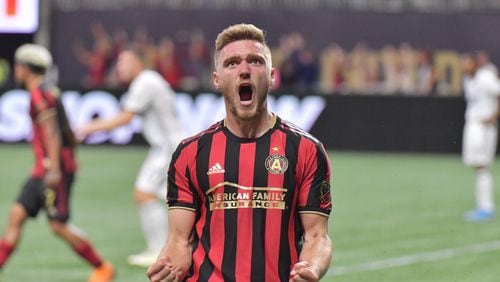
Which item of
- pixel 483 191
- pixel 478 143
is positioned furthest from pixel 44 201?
pixel 478 143

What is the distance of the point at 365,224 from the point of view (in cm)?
1568

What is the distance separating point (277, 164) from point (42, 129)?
580cm

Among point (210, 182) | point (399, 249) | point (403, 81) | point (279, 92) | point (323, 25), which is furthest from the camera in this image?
point (323, 25)

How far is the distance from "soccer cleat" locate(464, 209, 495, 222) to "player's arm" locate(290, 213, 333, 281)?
1092 centimetres

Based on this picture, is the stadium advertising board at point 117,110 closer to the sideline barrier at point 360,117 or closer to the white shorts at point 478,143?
the sideline barrier at point 360,117

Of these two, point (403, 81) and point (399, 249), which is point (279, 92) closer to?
point (403, 81)

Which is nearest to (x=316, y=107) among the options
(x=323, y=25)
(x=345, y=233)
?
(x=323, y=25)

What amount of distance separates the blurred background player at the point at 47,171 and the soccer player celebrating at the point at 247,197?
217 inches

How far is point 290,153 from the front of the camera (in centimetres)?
556

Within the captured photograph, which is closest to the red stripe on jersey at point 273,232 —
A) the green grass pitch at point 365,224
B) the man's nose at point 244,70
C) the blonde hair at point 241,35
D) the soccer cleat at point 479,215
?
the man's nose at point 244,70

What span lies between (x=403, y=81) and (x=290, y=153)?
2519 cm

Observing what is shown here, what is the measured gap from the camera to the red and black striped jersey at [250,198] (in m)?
5.54

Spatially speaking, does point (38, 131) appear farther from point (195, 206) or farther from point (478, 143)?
point (478, 143)

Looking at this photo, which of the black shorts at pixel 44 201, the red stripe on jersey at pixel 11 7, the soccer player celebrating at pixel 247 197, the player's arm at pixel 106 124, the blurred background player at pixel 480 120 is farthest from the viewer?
the red stripe on jersey at pixel 11 7
